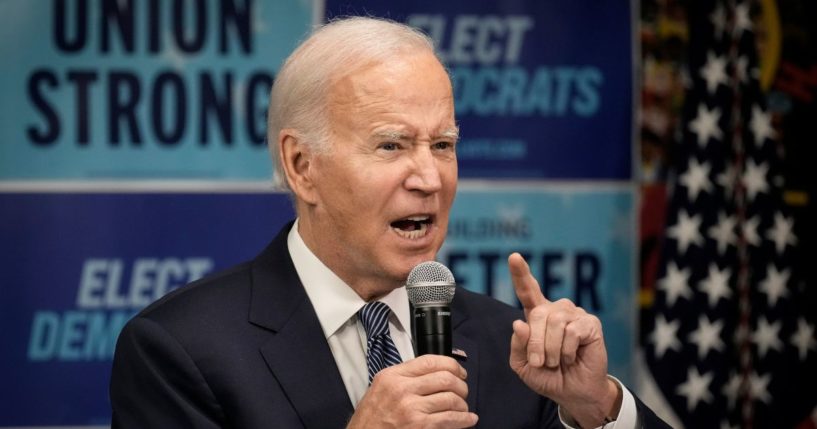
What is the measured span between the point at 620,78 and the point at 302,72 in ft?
8.78

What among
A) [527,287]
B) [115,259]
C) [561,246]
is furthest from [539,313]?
[115,259]

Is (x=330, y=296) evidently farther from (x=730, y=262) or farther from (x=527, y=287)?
(x=730, y=262)

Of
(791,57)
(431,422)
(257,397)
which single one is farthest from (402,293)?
(791,57)

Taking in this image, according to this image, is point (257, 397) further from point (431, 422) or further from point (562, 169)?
point (562, 169)

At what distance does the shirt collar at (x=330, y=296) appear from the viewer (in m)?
2.55

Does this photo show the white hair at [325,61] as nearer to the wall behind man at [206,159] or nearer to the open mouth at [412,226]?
the open mouth at [412,226]

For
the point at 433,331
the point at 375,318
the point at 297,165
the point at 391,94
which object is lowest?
the point at 375,318

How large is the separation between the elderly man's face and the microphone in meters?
0.27

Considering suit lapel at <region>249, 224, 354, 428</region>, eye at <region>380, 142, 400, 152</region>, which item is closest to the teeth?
eye at <region>380, 142, 400, 152</region>

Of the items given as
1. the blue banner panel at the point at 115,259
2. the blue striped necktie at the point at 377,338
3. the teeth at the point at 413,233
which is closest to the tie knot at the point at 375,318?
the blue striped necktie at the point at 377,338

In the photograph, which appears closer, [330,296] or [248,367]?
[248,367]

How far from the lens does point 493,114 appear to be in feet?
16.3

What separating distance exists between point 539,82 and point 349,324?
2.64 m

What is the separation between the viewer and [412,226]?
2.53 metres
